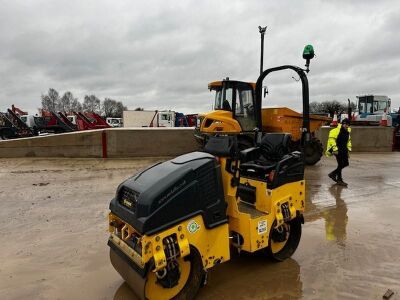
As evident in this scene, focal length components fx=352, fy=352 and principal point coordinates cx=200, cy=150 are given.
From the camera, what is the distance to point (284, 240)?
13.4ft

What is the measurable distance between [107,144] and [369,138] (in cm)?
1095

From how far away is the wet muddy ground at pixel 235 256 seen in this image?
11.3 feet

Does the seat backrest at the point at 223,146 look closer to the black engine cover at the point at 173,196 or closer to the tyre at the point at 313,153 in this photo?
the black engine cover at the point at 173,196

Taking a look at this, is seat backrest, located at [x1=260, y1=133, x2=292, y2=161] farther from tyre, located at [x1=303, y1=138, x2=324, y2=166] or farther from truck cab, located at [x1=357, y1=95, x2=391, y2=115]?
truck cab, located at [x1=357, y1=95, x2=391, y2=115]

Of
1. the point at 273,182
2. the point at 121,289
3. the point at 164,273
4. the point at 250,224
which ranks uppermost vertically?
the point at 273,182

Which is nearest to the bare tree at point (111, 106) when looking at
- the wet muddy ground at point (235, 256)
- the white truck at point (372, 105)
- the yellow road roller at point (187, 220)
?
the white truck at point (372, 105)

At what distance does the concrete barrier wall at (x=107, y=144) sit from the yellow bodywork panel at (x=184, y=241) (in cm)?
937

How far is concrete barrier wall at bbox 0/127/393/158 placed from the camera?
480 inches

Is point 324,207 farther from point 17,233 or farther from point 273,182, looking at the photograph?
point 17,233

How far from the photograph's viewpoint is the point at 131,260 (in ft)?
9.77

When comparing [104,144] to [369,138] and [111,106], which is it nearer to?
[369,138]

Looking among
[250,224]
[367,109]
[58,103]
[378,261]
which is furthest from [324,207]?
[58,103]

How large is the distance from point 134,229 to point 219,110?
7978mm

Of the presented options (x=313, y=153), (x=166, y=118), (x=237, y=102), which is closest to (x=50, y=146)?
(x=237, y=102)
